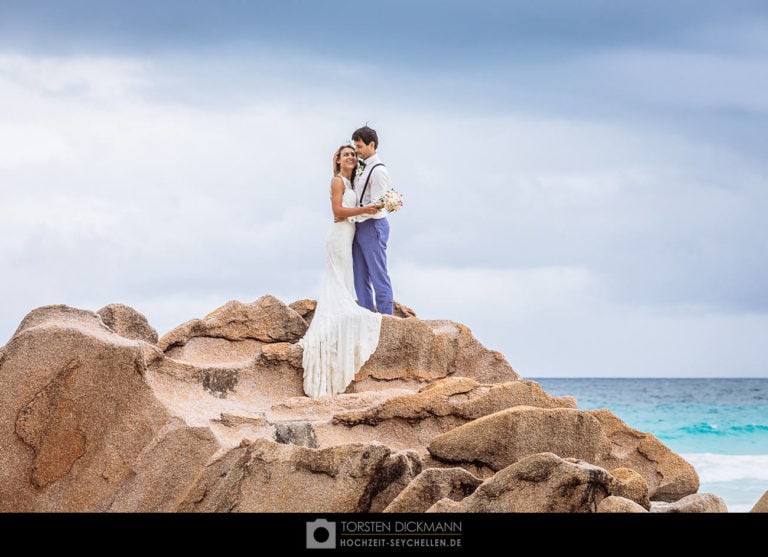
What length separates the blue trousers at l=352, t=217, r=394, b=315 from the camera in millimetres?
10852

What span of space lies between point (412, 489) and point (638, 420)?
25.0 metres

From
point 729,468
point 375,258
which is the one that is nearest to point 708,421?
point 729,468

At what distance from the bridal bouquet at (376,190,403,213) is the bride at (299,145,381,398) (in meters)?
0.08

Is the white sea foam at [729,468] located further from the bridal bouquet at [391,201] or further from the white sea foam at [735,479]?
the bridal bouquet at [391,201]

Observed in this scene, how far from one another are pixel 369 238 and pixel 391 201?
46 cm

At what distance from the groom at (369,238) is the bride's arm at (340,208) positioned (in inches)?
3.0

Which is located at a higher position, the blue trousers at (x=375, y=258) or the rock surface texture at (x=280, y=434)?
the blue trousers at (x=375, y=258)

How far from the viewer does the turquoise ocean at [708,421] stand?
1627cm

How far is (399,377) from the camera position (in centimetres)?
1023
